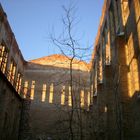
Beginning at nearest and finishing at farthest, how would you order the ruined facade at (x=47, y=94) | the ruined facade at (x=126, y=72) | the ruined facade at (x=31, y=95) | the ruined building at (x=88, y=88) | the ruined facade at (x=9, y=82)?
the ruined facade at (x=126, y=72) → the ruined building at (x=88, y=88) → the ruined facade at (x=9, y=82) → the ruined facade at (x=31, y=95) → the ruined facade at (x=47, y=94)

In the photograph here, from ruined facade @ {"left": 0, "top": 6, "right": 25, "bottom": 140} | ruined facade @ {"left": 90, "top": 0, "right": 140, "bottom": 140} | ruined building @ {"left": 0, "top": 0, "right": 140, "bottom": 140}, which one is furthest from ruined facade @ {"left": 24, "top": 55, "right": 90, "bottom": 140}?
ruined facade @ {"left": 90, "top": 0, "right": 140, "bottom": 140}

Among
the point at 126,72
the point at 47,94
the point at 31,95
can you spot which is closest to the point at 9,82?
the point at 31,95

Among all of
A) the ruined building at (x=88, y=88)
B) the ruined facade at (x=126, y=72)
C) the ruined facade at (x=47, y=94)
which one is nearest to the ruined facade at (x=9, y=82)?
the ruined building at (x=88, y=88)

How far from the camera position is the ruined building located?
10352 mm

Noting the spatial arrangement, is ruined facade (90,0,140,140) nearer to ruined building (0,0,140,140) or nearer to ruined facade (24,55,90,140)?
ruined building (0,0,140,140)

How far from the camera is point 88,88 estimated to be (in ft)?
83.3

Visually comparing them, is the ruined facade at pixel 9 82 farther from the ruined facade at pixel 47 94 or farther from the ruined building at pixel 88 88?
the ruined facade at pixel 47 94

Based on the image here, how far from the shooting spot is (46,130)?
77.8ft

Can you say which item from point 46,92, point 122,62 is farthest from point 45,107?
point 122,62

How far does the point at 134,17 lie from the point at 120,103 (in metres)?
3.81

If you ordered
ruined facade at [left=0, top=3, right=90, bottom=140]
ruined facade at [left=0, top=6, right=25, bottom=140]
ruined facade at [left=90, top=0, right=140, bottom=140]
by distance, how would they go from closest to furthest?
ruined facade at [left=90, top=0, right=140, bottom=140] < ruined facade at [left=0, top=6, right=25, bottom=140] < ruined facade at [left=0, top=3, right=90, bottom=140]

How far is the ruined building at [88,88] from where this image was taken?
1035 cm

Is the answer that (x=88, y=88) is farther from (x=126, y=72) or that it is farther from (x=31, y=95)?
(x=126, y=72)

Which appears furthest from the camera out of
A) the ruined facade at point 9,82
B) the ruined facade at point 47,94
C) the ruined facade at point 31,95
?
the ruined facade at point 47,94
